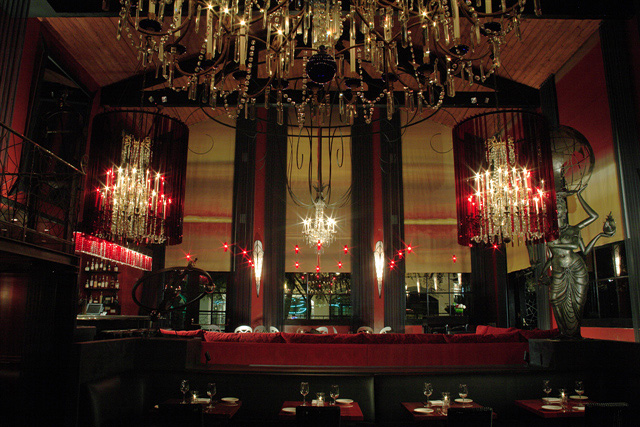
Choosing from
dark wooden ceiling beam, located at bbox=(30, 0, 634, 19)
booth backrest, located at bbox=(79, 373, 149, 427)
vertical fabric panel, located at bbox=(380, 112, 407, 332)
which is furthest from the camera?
vertical fabric panel, located at bbox=(380, 112, 407, 332)

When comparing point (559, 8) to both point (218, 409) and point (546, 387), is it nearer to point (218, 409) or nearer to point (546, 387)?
point (546, 387)

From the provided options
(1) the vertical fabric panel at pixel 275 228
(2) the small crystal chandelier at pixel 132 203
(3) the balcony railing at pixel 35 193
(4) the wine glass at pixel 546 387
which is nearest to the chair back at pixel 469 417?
(4) the wine glass at pixel 546 387

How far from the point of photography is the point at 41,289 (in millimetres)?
4672

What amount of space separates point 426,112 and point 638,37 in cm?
678

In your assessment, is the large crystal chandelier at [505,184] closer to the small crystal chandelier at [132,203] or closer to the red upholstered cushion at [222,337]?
the red upholstered cushion at [222,337]

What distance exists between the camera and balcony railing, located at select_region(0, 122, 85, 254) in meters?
5.09

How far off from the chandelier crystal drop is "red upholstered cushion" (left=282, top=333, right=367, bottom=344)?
2.35m

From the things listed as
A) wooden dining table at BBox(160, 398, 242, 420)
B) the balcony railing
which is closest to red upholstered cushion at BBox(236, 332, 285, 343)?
wooden dining table at BBox(160, 398, 242, 420)

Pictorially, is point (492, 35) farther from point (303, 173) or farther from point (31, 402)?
point (303, 173)

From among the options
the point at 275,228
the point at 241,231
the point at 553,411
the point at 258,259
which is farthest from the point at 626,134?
the point at 241,231

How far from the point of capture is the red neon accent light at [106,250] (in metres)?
8.14

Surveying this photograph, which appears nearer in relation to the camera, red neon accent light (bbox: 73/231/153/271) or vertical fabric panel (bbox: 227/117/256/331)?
red neon accent light (bbox: 73/231/153/271)

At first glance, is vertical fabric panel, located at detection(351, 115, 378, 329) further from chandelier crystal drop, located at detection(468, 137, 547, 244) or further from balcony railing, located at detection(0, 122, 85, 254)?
balcony railing, located at detection(0, 122, 85, 254)

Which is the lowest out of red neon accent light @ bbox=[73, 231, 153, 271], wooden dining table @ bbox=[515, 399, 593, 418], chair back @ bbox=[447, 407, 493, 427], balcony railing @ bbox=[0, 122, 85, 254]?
wooden dining table @ bbox=[515, 399, 593, 418]
